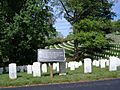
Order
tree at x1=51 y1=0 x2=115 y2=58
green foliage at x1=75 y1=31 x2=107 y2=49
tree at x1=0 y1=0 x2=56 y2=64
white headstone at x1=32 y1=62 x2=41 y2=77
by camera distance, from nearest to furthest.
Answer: white headstone at x1=32 y1=62 x2=41 y2=77
tree at x1=0 y1=0 x2=56 y2=64
green foliage at x1=75 y1=31 x2=107 y2=49
tree at x1=51 y1=0 x2=115 y2=58

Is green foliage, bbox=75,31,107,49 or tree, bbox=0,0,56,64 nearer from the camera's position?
tree, bbox=0,0,56,64

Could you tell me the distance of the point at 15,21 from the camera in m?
33.5

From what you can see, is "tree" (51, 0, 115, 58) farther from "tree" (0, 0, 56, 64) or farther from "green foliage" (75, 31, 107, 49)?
"tree" (0, 0, 56, 64)

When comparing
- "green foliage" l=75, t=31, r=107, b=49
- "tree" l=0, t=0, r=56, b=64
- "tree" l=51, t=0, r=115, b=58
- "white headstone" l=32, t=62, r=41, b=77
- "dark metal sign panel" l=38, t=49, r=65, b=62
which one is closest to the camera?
"dark metal sign panel" l=38, t=49, r=65, b=62

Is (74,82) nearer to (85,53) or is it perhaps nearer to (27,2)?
(27,2)

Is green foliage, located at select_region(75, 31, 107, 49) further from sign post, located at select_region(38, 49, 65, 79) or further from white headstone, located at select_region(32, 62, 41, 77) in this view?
sign post, located at select_region(38, 49, 65, 79)

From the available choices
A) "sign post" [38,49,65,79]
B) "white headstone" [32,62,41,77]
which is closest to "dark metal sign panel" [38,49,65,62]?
"sign post" [38,49,65,79]

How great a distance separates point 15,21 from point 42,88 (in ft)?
52.7

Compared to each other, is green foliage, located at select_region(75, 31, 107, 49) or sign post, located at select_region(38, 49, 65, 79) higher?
green foliage, located at select_region(75, 31, 107, 49)

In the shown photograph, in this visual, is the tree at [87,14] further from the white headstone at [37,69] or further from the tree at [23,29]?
the white headstone at [37,69]

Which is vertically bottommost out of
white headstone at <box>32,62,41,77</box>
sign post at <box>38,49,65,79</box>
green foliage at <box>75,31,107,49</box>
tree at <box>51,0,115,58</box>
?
white headstone at <box>32,62,41,77</box>

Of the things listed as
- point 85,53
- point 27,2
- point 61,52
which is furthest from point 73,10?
point 61,52

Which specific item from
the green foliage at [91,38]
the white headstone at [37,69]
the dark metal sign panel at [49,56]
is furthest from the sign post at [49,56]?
the green foliage at [91,38]

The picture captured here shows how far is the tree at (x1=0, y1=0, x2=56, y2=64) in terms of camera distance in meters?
33.2
